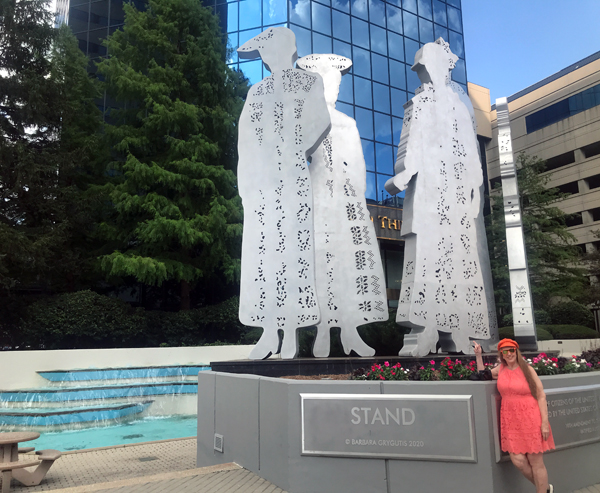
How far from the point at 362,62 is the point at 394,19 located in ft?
14.7

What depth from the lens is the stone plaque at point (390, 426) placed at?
4957mm

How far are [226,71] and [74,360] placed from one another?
13.6 meters

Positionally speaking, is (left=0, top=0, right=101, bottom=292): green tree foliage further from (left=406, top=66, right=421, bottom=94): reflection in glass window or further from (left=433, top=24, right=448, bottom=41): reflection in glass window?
(left=433, top=24, right=448, bottom=41): reflection in glass window

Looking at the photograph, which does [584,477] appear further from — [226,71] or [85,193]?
[226,71]

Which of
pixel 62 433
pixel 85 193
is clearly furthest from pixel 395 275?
pixel 62 433

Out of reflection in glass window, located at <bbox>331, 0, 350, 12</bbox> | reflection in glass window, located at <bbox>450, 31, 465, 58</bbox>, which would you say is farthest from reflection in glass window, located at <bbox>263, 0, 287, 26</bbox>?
reflection in glass window, located at <bbox>450, 31, 465, 58</bbox>

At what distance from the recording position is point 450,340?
427 inches

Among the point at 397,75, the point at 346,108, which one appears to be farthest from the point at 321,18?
the point at 397,75

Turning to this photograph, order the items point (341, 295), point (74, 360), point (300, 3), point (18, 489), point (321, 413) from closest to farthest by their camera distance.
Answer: point (321, 413) < point (18, 489) < point (341, 295) < point (74, 360) < point (300, 3)

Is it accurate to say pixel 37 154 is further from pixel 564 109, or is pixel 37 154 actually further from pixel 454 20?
pixel 564 109

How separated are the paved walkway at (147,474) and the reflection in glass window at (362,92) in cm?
2364

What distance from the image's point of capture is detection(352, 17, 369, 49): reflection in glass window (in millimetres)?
29969

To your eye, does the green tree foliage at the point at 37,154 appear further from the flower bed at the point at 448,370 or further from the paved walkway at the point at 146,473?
the flower bed at the point at 448,370

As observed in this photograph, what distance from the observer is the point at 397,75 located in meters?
31.4
